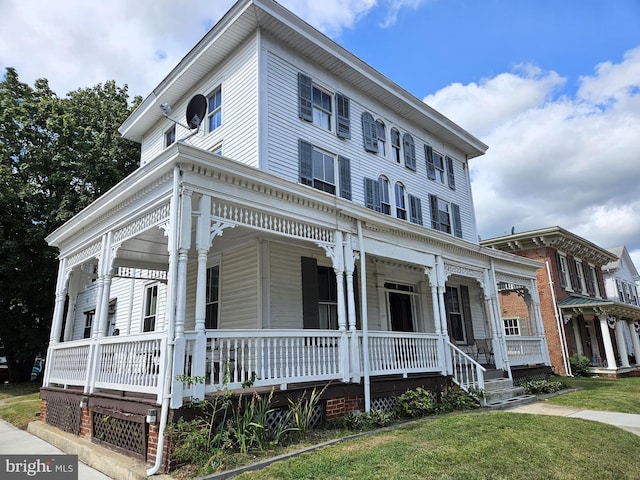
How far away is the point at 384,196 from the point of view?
1361 centimetres

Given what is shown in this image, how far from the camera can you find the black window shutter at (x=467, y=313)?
50.6 ft

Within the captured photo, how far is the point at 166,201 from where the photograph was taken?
6938mm

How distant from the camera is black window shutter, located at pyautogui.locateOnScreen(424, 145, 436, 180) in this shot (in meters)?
15.7

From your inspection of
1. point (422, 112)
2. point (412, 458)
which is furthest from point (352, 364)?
point (422, 112)

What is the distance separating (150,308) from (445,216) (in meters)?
10.7

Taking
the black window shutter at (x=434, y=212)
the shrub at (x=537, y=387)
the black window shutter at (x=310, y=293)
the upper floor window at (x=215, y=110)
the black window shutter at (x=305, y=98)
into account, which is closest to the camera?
the black window shutter at (x=310, y=293)

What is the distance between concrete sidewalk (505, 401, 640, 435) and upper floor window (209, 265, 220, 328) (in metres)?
7.29

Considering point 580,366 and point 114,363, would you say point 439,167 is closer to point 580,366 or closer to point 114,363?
point 580,366

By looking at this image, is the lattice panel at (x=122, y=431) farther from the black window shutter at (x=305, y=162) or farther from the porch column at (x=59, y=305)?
the black window shutter at (x=305, y=162)

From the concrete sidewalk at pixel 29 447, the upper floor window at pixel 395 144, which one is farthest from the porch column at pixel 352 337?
the upper floor window at pixel 395 144

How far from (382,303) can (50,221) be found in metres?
14.6

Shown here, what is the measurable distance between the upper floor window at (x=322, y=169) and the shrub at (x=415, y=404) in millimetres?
5440

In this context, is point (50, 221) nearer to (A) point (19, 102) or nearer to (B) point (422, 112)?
(A) point (19, 102)

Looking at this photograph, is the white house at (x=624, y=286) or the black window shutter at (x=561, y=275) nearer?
the black window shutter at (x=561, y=275)
